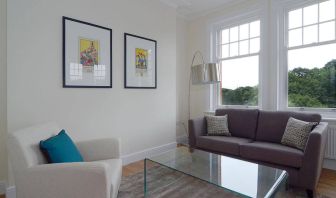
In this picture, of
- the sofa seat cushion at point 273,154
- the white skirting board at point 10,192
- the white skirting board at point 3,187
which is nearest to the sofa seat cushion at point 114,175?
the white skirting board at point 10,192

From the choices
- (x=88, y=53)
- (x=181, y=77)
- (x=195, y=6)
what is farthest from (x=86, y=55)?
(x=195, y=6)

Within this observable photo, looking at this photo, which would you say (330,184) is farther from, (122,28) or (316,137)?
(122,28)

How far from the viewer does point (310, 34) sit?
9.55 feet

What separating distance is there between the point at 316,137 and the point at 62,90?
9.02 ft

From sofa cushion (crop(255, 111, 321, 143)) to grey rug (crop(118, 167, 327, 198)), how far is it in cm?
75

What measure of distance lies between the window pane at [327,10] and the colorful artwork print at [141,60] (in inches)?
105

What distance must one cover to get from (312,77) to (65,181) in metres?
3.39

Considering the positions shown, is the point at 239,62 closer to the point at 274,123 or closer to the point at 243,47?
the point at 243,47

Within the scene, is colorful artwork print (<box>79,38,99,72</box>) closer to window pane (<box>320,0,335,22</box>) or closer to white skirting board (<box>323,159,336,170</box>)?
window pane (<box>320,0,335,22</box>)

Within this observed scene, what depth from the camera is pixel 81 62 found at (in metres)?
2.39

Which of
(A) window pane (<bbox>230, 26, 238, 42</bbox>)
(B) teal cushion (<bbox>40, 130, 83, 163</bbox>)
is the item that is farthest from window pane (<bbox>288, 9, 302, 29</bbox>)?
(B) teal cushion (<bbox>40, 130, 83, 163</bbox>)

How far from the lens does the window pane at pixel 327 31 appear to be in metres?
2.73

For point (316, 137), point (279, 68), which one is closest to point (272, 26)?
point (279, 68)

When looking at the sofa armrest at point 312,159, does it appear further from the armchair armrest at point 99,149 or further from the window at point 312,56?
the armchair armrest at point 99,149
